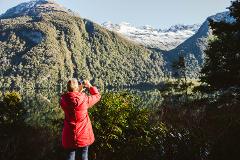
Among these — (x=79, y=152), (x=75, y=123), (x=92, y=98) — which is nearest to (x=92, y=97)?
(x=92, y=98)

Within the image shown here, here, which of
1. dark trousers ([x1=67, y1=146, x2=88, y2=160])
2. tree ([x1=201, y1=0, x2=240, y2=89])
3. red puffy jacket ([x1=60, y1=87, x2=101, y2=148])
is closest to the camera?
red puffy jacket ([x1=60, y1=87, x2=101, y2=148])

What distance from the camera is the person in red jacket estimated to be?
618cm

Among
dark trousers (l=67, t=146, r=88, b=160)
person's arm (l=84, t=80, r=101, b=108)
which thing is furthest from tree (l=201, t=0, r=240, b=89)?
dark trousers (l=67, t=146, r=88, b=160)

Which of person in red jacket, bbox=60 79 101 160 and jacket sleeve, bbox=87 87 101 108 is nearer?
person in red jacket, bbox=60 79 101 160

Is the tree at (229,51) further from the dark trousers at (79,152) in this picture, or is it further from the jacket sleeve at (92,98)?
the dark trousers at (79,152)

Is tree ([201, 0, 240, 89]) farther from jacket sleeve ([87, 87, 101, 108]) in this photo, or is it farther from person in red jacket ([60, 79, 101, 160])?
person in red jacket ([60, 79, 101, 160])

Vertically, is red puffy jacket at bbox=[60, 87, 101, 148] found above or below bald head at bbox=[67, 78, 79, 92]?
below

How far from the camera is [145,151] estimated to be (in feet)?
30.7

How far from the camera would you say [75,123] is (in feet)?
20.3

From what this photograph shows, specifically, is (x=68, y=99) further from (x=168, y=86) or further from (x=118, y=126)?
(x=168, y=86)

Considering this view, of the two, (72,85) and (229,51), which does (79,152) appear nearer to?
(72,85)

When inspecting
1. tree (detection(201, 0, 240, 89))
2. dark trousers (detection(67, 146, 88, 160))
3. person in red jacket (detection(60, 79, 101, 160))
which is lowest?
dark trousers (detection(67, 146, 88, 160))

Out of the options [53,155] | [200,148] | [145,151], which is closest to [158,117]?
[145,151]

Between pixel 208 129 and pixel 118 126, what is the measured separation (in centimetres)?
339
